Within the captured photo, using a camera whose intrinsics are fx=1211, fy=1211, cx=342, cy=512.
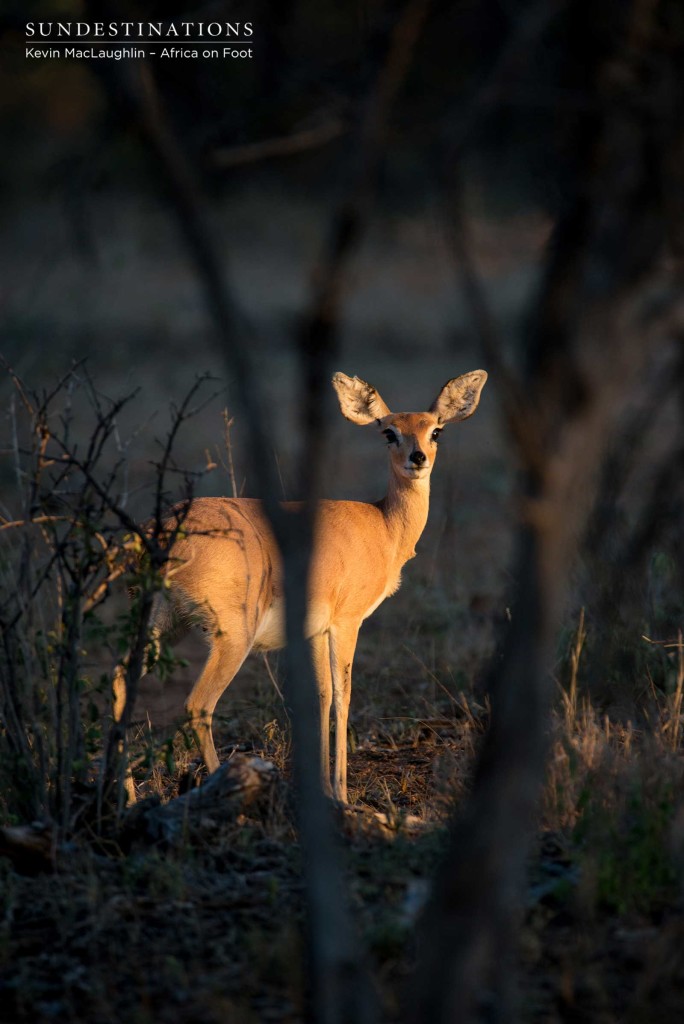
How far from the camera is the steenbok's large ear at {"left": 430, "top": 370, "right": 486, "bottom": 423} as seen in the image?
7.53 metres

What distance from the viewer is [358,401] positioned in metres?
7.78

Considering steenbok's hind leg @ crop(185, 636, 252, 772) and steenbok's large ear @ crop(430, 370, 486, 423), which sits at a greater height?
steenbok's large ear @ crop(430, 370, 486, 423)

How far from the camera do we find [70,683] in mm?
4547

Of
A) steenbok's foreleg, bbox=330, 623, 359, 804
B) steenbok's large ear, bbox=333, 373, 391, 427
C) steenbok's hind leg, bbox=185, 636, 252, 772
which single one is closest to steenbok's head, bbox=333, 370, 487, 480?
steenbok's large ear, bbox=333, 373, 391, 427

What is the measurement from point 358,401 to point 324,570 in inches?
58.7

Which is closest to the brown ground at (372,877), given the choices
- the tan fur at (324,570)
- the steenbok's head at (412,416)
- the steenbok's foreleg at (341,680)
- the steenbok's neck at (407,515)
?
the steenbok's foreleg at (341,680)

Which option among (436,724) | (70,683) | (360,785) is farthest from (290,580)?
(436,724)

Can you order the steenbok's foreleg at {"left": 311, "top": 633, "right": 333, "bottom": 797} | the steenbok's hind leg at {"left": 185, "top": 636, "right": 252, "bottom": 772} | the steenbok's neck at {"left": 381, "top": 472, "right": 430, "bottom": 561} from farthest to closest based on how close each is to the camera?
1. the steenbok's neck at {"left": 381, "top": 472, "right": 430, "bottom": 561}
2. the steenbok's foreleg at {"left": 311, "top": 633, "right": 333, "bottom": 797}
3. the steenbok's hind leg at {"left": 185, "top": 636, "right": 252, "bottom": 772}

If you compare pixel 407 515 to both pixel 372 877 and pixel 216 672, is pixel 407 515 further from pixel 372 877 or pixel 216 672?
pixel 372 877

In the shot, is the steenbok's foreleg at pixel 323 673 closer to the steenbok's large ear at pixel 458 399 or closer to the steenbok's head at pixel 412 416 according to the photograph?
the steenbok's head at pixel 412 416

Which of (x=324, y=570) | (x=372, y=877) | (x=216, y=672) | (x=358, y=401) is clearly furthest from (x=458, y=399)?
(x=372, y=877)

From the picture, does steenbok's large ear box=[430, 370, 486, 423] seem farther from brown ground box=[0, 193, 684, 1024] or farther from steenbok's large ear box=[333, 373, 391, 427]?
brown ground box=[0, 193, 684, 1024]

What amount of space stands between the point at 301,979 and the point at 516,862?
108cm

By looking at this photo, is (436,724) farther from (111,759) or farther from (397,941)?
(397,941)
